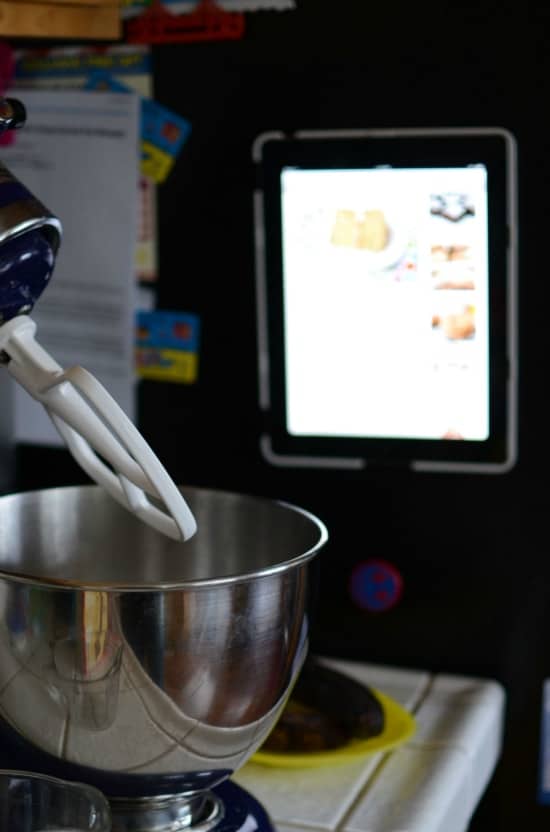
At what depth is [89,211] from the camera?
110 centimetres

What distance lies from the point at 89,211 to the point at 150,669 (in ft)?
1.81

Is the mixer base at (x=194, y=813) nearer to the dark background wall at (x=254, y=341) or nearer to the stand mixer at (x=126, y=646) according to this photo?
the stand mixer at (x=126, y=646)

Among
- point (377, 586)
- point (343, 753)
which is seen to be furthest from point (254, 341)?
point (343, 753)

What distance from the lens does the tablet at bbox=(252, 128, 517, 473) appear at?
0.99m

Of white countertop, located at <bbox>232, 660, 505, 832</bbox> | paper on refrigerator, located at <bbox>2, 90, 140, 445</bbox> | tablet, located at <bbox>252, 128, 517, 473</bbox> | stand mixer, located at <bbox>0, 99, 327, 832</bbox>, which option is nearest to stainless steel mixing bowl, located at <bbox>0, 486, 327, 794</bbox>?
stand mixer, located at <bbox>0, 99, 327, 832</bbox>

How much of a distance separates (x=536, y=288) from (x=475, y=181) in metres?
0.10

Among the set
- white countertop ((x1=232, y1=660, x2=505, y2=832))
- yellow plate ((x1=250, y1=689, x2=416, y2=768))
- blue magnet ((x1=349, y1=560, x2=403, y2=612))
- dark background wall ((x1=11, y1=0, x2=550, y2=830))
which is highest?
dark background wall ((x1=11, y1=0, x2=550, y2=830))

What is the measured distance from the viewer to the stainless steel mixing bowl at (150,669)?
0.65 metres

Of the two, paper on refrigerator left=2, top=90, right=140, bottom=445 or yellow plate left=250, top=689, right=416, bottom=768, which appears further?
paper on refrigerator left=2, top=90, right=140, bottom=445

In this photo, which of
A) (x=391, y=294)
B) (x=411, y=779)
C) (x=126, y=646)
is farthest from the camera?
(x=391, y=294)

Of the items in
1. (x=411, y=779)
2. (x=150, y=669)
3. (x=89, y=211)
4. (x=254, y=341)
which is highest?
(x=89, y=211)

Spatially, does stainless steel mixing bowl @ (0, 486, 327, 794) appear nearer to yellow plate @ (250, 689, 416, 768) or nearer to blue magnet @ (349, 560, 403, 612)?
yellow plate @ (250, 689, 416, 768)

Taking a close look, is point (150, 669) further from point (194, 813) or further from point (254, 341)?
point (254, 341)

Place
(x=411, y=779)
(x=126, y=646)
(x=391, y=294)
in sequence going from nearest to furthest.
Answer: (x=126, y=646) < (x=411, y=779) < (x=391, y=294)
